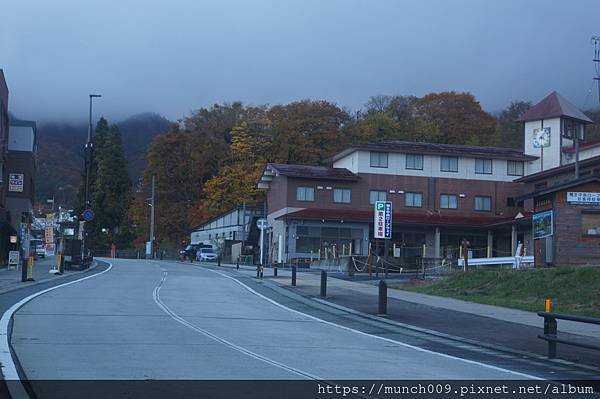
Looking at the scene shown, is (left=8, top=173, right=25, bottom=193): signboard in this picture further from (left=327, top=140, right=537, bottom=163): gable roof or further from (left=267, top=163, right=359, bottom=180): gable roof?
(left=327, top=140, right=537, bottom=163): gable roof

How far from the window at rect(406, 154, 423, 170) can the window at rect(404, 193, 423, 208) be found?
2.39m

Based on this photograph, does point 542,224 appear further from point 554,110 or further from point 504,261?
point 554,110

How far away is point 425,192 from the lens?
70500 mm

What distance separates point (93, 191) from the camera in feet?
336

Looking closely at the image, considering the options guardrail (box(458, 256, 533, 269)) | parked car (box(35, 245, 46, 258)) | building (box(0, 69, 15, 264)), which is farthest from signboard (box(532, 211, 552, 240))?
parked car (box(35, 245, 46, 258))

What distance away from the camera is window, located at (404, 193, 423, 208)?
2761 inches

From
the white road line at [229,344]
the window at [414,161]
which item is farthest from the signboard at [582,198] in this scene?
the window at [414,161]

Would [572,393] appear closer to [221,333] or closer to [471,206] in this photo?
[221,333]

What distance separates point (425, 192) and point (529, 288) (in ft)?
135

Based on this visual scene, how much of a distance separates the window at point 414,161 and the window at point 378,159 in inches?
82.1

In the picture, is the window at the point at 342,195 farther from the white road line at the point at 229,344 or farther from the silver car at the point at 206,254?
the white road line at the point at 229,344

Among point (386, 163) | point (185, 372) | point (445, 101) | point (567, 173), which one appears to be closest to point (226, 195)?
point (386, 163)

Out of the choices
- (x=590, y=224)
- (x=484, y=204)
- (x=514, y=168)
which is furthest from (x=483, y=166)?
(x=590, y=224)

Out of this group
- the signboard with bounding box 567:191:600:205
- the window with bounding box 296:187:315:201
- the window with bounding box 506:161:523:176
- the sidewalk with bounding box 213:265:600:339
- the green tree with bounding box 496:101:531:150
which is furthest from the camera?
the green tree with bounding box 496:101:531:150
